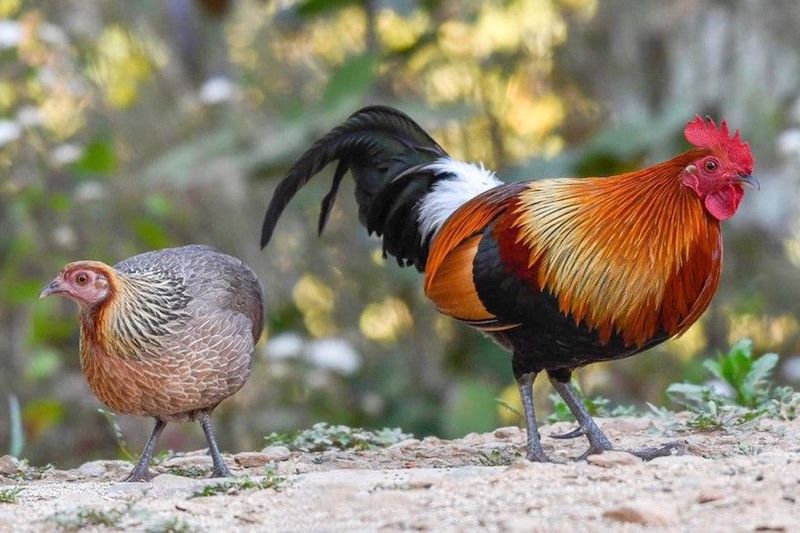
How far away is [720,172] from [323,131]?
6.63 metres

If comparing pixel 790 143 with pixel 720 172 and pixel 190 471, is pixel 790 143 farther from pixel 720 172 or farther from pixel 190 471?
pixel 190 471

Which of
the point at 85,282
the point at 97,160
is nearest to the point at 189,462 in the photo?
the point at 85,282

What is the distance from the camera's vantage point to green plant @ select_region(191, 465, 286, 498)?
464 cm

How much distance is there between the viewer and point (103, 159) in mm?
9797

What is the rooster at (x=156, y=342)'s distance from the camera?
17.5 ft

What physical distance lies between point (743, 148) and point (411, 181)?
5.57ft

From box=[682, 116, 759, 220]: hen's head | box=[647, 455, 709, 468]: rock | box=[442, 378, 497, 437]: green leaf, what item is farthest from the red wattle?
box=[442, 378, 497, 437]: green leaf

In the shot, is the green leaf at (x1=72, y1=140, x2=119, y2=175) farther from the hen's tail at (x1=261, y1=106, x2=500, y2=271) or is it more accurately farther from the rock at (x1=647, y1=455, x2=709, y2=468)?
the rock at (x1=647, y1=455, x2=709, y2=468)

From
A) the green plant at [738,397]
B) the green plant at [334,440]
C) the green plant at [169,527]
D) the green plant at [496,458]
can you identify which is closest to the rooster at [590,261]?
the green plant at [496,458]

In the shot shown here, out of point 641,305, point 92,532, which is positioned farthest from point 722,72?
point 92,532

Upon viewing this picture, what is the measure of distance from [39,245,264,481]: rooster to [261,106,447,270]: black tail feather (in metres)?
1.03

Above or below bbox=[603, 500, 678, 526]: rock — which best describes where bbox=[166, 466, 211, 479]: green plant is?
above

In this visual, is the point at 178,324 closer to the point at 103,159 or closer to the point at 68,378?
the point at 103,159

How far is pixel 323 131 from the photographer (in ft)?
37.8
